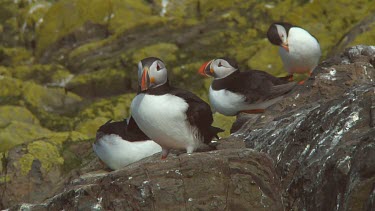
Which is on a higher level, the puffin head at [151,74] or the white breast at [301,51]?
the puffin head at [151,74]

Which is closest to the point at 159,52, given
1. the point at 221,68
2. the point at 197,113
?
the point at 221,68

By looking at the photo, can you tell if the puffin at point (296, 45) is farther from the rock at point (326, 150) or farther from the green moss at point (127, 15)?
the green moss at point (127, 15)

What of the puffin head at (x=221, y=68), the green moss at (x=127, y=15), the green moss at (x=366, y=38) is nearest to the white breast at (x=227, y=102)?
the puffin head at (x=221, y=68)

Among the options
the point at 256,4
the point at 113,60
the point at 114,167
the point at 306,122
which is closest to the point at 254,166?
the point at 306,122

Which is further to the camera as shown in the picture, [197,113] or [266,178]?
[197,113]

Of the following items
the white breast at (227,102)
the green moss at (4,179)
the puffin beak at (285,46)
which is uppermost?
the puffin beak at (285,46)

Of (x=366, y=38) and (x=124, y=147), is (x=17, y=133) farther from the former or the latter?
(x=366, y=38)

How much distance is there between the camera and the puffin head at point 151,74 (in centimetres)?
806

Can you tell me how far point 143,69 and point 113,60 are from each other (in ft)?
39.8

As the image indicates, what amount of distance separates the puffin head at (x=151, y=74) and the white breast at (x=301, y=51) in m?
5.23

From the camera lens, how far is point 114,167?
11.1 m

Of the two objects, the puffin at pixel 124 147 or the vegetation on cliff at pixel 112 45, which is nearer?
the puffin at pixel 124 147

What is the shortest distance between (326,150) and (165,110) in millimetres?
1618

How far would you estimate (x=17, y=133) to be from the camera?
14.8 metres
